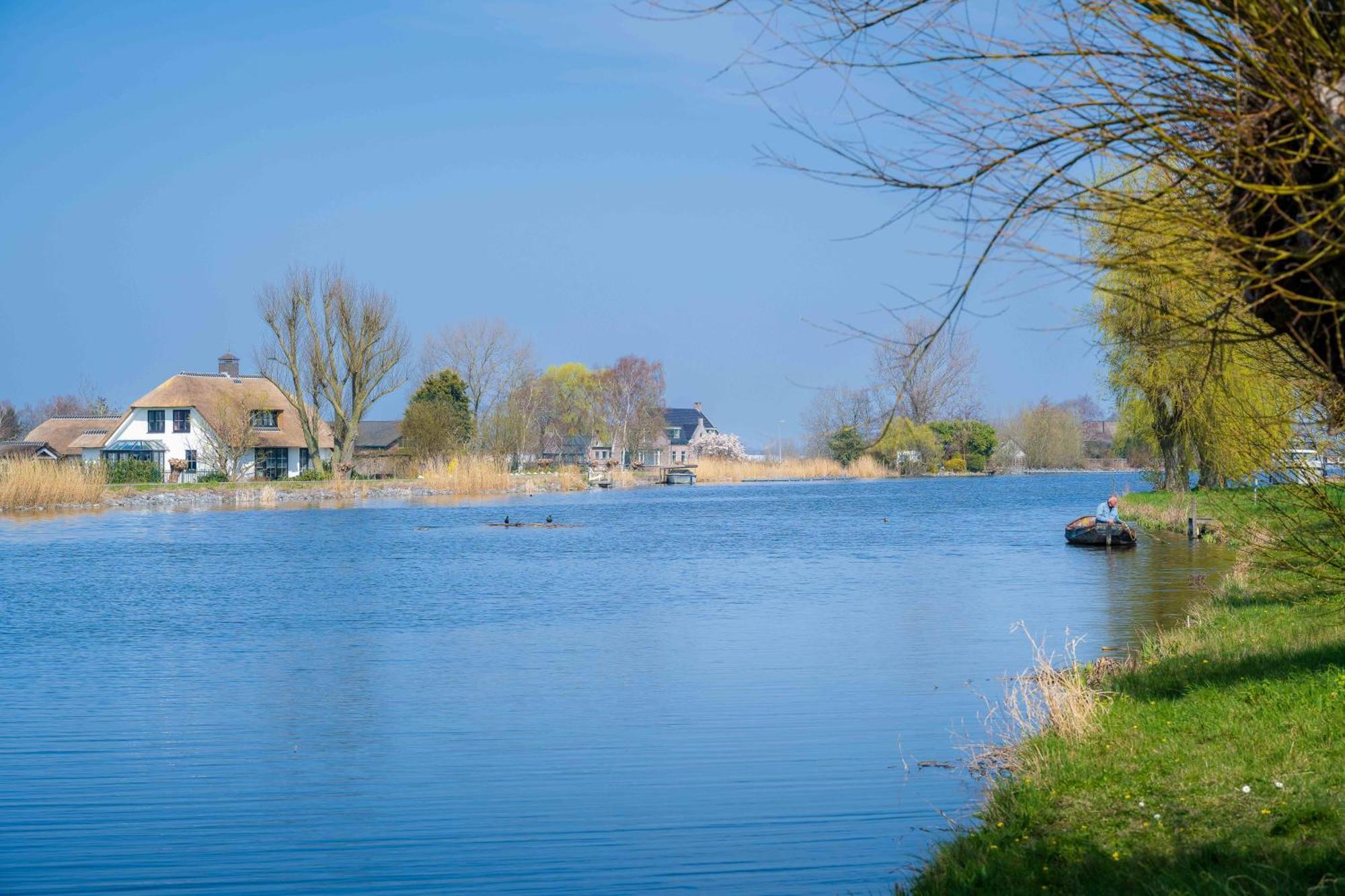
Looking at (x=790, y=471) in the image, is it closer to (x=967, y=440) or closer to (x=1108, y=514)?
(x=967, y=440)

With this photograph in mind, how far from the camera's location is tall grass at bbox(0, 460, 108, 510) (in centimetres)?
5156

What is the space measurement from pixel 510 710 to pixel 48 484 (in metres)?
46.6

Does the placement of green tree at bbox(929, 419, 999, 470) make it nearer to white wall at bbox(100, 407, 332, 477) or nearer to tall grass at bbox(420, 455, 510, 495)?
tall grass at bbox(420, 455, 510, 495)

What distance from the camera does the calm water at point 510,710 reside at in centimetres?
914

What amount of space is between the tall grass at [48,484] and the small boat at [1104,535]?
42.2 metres

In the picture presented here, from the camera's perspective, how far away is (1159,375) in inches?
1193

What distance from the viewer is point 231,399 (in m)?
72.2

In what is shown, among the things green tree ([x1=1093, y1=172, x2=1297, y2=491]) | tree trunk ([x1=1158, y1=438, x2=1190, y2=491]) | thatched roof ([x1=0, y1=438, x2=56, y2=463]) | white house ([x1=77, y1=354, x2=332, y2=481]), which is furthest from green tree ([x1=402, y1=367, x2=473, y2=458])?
green tree ([x1=1093, y1=172, x2=1297, y2=491])

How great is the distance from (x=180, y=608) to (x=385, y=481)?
4892cm

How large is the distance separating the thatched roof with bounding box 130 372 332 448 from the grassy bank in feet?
218

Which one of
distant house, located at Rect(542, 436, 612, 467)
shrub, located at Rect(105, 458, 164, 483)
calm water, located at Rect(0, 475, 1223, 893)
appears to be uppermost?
distant house, located at Rect(542, 436, 612, 467)

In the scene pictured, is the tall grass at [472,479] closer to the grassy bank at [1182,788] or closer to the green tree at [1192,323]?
the green tree at [1192,323]

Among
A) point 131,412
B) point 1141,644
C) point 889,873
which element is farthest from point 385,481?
point 889,873

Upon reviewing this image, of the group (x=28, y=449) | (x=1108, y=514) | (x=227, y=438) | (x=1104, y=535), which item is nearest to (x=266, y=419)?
(x=227, y=438)
